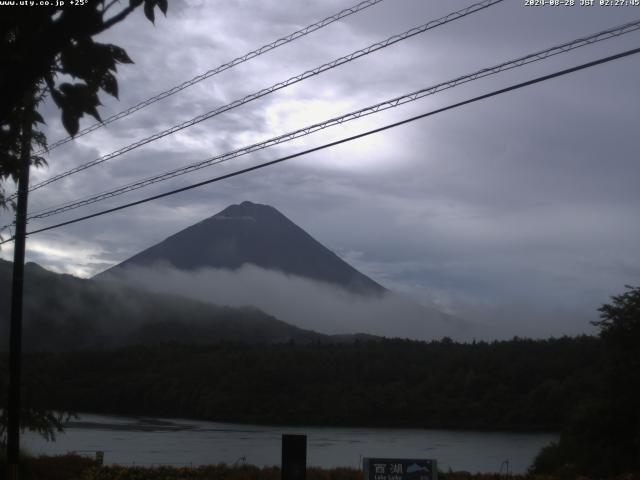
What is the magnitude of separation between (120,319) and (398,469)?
133 meters

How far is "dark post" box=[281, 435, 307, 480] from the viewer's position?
1123cm

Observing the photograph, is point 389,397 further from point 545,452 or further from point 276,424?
point 545,452

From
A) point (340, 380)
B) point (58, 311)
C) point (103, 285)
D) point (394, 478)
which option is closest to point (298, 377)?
point (340, 380)

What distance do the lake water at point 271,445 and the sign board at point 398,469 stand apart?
58.3 ft

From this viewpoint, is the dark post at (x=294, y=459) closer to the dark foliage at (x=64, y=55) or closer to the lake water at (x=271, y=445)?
the dark foliage at (x=64, y=55)

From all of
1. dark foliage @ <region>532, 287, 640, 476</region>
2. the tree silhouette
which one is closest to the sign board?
Answer: the tree silhouette

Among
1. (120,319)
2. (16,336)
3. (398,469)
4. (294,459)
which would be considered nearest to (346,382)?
(16,336)

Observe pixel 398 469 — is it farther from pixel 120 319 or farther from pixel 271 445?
pixel 120 319

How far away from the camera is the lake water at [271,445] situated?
33875 mm

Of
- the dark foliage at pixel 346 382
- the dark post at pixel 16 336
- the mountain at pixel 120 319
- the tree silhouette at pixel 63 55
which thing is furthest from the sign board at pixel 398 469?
the mountain at pixel 120 319

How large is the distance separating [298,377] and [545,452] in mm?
42892

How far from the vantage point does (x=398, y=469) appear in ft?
39.5

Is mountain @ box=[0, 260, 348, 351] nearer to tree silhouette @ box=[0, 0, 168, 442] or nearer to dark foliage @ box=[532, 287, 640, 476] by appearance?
dark foliage @ box=[532, 287, 640, 476]

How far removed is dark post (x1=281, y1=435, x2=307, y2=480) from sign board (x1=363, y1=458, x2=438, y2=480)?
112 cm
